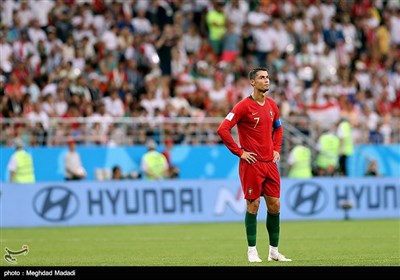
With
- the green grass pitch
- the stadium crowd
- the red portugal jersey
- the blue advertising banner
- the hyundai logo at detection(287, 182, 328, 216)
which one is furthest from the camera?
the stadium crowd

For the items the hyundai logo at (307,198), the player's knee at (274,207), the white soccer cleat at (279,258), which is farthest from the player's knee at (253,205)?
the hyundai logo at (307,198)

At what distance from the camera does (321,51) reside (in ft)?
116

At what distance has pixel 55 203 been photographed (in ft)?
87.2

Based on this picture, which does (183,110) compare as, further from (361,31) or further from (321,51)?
(361,31)

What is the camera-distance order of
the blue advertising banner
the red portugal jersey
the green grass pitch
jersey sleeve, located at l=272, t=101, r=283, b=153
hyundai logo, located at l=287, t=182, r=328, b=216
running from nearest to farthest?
the red portugal jersey < the green grass pitch < jersey sleeve, located at l=272, t=101, r=283, b=153 < the blue advertising banner < hyundai logo, located at l=287, t=182, r=328, b=216

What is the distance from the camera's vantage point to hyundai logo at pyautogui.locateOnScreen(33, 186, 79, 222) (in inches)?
1040

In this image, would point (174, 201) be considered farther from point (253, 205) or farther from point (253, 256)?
point (253, 256)

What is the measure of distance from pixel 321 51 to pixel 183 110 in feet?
22.7

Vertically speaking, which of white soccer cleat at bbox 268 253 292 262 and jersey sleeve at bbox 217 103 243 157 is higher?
jersey sleeve at bbox 217 103 243 157

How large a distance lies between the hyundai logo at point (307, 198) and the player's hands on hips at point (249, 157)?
41.0 feet

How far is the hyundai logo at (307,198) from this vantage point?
92.9 ft

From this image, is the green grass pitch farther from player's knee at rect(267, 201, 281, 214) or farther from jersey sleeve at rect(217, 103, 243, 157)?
jersey sleeve at rect(217, 103, 243, 157)

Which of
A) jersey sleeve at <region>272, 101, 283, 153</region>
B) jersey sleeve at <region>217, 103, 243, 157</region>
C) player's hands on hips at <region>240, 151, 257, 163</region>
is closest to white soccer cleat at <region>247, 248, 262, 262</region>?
player's hands on hips at <region>240, 151, 257, 163</region>
